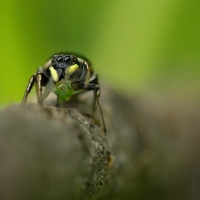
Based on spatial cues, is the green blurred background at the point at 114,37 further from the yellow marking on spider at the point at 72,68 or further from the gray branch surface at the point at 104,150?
the yellow marking on spider at the point at 72,68

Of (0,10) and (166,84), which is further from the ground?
(0,10)

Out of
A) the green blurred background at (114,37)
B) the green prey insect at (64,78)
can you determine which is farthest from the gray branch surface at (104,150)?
the green blurred background at (114,37)

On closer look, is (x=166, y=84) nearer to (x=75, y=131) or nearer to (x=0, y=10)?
(x=0, y=10)

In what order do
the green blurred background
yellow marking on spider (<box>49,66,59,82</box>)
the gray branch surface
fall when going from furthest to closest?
the green blurred background < yellow marking on spider (<box>49,66,59,82</box>) < the gray branch surface

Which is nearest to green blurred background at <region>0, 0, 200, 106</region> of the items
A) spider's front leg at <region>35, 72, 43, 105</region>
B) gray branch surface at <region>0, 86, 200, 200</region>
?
gray branch surface at <region>0, 86, 200, 200</region>

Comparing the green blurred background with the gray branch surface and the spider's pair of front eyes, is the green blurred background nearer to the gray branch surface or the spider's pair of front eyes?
the gray branch surface

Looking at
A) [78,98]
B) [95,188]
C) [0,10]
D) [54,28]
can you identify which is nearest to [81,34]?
[54,28]
